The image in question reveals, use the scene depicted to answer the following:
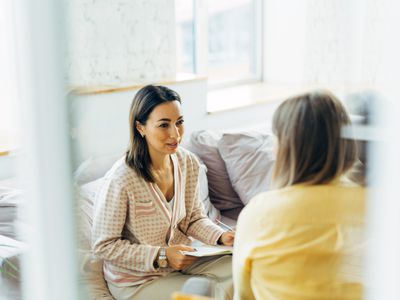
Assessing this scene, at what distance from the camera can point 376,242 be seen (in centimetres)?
43

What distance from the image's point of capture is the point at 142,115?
0.75 meters

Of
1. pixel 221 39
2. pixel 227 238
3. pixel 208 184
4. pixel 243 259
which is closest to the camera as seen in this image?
pixel 243 259

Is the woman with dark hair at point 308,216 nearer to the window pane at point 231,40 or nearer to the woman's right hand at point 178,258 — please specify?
the woman's right hand at point 178,258

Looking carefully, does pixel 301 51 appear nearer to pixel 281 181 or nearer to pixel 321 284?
pixel 281 181

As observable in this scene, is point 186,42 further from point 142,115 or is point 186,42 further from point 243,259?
point 243,259

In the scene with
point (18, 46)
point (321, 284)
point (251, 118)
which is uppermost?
point (18, 46)

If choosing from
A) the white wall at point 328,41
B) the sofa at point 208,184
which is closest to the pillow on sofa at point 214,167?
the sofa at point 208,184

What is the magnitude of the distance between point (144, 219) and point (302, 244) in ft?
1.17

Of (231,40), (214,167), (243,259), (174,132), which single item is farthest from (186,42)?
(243,259)

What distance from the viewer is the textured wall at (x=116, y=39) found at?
0.57m

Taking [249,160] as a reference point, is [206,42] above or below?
above

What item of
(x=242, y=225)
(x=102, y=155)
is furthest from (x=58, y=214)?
(x=242, y=225)

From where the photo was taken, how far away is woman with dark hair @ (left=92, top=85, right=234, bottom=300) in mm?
730

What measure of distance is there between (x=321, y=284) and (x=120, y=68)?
1.16ft
